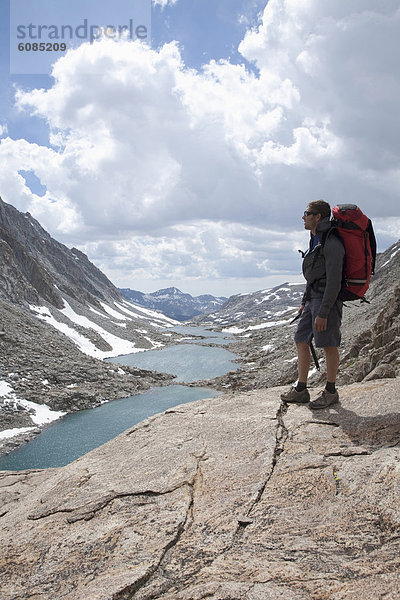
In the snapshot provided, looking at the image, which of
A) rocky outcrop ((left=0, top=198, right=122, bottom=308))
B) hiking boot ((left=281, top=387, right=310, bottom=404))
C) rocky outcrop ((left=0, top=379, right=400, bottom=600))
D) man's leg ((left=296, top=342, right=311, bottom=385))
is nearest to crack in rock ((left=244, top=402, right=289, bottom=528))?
rocky outcrop ((left=0, top=379, right=400, bottom=600))

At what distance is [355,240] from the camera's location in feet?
21.7

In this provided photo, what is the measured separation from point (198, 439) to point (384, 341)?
1880 centimetres

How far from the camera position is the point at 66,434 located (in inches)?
1491

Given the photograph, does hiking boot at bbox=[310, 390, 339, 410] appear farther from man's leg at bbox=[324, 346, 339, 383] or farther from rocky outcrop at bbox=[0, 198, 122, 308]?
A: rocky outcrop at bbox=[0, 198, 122, 308]

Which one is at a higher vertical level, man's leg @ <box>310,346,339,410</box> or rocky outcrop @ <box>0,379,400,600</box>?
man's leg @ <box>310,346,339,410</box>

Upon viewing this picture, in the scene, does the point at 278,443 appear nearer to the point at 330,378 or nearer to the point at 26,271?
the point at 330,378

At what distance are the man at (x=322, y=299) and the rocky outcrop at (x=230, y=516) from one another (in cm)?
78

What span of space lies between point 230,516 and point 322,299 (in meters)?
4.18

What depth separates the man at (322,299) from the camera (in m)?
6.60

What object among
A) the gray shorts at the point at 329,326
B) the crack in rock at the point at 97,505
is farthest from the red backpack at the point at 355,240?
the crack in rock at the point at 97,505

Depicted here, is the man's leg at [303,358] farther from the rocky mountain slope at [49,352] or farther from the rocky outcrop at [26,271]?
the rocky outcrop at [26,271]

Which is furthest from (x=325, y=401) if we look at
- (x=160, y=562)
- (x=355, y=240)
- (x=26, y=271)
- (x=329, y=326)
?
(x=26, y=271)

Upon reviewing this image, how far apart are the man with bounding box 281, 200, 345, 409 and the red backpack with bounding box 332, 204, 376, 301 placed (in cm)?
18

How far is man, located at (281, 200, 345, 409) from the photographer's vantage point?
6.60m
